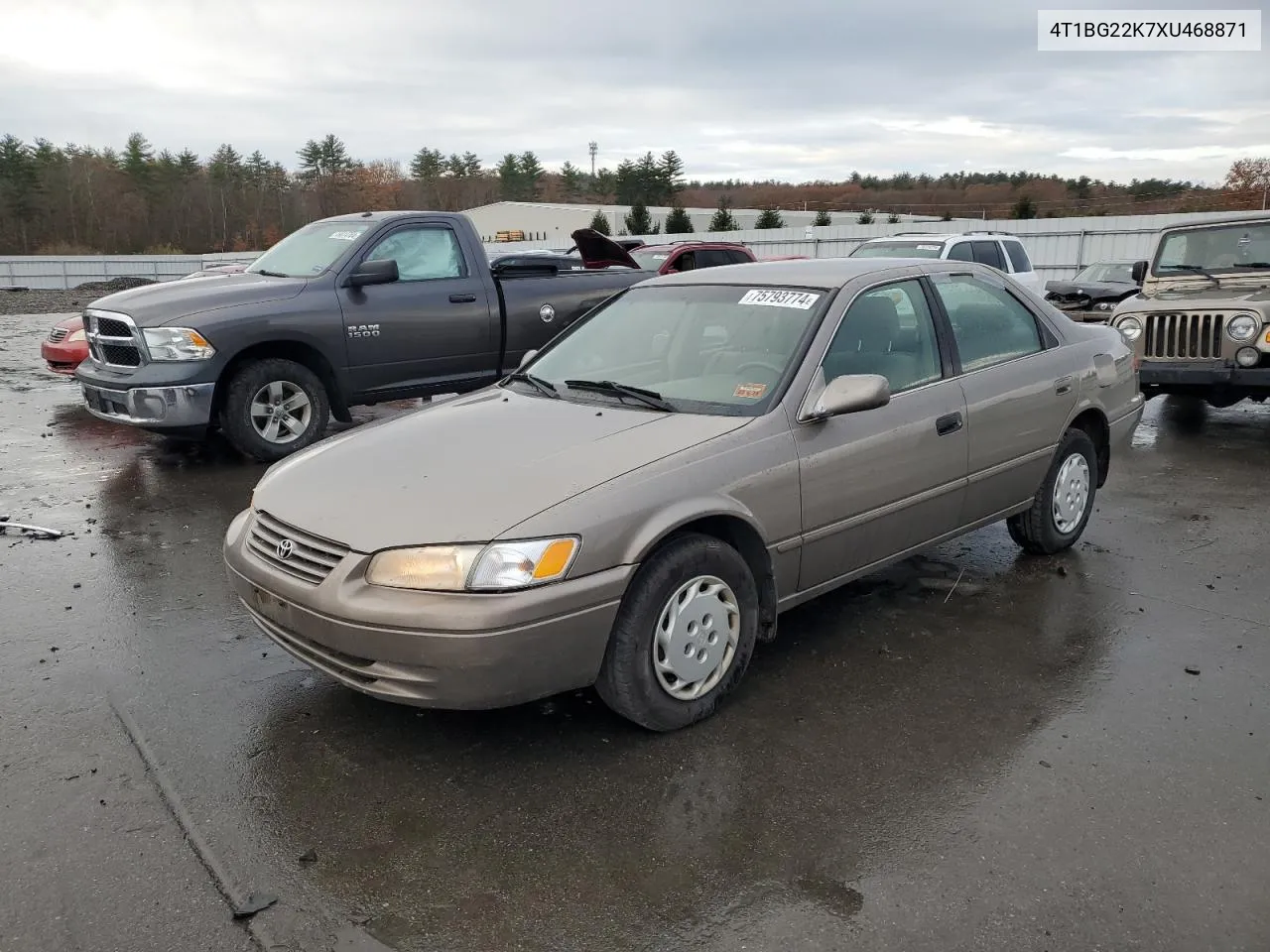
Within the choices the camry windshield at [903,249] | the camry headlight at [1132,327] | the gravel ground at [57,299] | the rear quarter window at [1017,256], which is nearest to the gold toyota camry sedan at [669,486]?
the camry headlight at [1132,327]

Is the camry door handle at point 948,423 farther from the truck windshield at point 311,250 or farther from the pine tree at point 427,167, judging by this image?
the pine tree at point 427,167

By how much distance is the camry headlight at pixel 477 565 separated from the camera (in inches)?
118

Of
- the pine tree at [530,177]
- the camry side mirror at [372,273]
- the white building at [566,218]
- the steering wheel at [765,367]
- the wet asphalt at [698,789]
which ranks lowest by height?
the wet asphalt at [698,789]

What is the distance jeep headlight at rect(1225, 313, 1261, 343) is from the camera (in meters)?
8.34

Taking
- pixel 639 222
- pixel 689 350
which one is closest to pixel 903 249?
pixel 689 350

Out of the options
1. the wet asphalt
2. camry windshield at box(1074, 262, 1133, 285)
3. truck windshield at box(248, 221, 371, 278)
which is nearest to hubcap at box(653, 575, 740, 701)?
the wet asphalt

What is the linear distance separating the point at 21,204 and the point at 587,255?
6953 centimetres

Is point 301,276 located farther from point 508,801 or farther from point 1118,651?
point 1118,651

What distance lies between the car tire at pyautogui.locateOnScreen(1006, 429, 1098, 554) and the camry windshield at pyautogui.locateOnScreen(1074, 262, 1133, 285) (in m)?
18.5

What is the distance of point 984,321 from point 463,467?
9.22ft

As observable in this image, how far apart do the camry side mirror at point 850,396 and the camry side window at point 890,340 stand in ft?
0.71

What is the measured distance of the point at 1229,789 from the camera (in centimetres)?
312

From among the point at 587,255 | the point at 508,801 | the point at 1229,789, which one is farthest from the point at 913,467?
the point at 587,255

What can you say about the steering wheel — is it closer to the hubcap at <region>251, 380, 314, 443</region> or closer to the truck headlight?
the hubcap at <region>251, 380, 314, 443</region>
